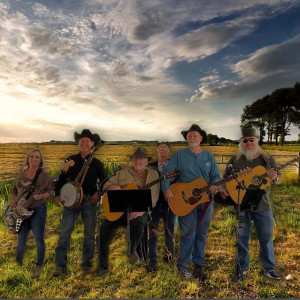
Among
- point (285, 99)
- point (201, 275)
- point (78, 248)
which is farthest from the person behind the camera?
point (285, 99)

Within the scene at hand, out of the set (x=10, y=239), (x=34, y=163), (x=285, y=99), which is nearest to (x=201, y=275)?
(x=34, y=163)

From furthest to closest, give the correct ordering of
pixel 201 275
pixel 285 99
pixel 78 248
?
pixel 285 99 < pixel 78 248 < pixel 201 275

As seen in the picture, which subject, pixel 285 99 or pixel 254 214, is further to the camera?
pixel 285 99

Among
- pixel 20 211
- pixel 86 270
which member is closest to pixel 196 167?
pixel 86 270

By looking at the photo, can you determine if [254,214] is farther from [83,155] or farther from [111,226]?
[83,155]

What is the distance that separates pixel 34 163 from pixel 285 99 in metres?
51.8

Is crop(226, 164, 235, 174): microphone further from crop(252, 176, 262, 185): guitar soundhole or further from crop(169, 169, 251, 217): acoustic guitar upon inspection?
crop(252, 176, 262, 185): guitar soundhole

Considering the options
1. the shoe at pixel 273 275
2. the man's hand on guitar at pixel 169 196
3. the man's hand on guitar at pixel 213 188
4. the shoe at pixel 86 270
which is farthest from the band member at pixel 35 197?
the shoe at pixel 273 275

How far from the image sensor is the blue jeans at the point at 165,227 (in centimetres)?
579

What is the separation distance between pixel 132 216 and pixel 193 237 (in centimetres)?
110

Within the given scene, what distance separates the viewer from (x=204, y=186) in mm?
5387

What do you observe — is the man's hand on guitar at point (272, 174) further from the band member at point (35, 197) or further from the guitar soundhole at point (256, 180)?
the band member at point (35, 197)

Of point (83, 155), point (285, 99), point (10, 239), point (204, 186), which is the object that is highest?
point (285, 99)

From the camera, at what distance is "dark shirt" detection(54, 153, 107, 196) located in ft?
18.3
